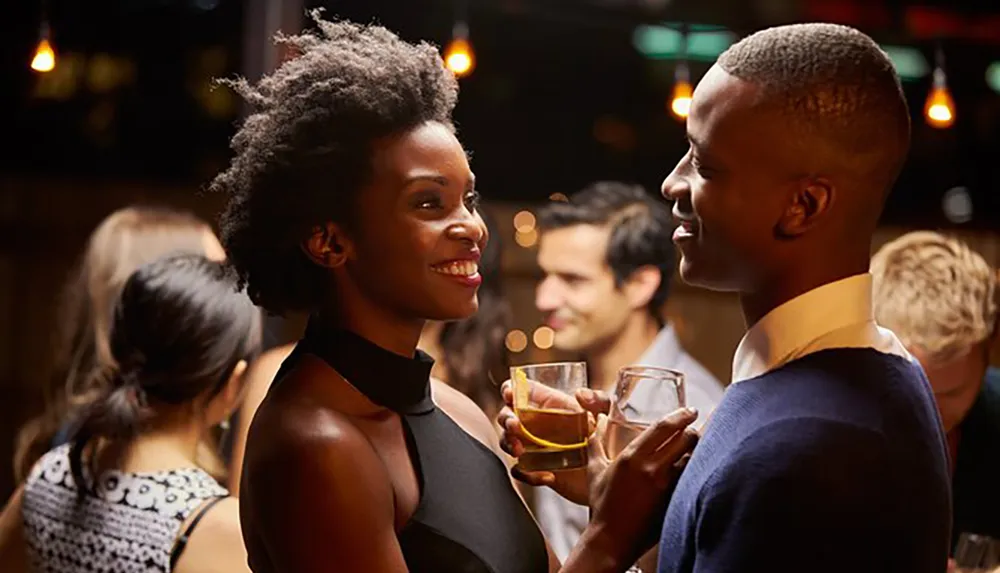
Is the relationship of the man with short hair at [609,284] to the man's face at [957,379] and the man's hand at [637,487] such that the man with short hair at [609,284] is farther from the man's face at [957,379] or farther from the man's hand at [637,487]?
the man's hand at [637,487]

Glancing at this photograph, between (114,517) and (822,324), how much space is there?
1.39 meters

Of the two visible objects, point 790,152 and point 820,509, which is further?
point 790,152

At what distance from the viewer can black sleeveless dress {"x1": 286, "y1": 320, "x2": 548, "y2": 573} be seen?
5.67ft

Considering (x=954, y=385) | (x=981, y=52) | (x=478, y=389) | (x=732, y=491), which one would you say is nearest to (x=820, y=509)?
(x=732, y=491)

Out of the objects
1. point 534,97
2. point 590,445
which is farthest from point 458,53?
point 534,97

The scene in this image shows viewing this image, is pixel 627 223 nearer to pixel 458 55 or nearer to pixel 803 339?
pixel 458 55

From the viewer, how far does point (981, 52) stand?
6051mm

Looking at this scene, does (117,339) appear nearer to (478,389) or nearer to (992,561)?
(478,389)

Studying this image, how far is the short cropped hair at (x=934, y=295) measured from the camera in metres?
2.84

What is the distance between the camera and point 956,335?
284 centimetres

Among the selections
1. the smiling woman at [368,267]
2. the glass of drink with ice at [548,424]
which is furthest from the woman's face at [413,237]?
the glass of drink with ice at [548,424]

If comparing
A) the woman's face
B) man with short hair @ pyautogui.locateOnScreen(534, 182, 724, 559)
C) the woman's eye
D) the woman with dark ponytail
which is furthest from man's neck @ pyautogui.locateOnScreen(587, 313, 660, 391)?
the woman's face

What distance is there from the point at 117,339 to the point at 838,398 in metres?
1.52

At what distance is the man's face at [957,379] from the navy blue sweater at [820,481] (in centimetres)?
128
